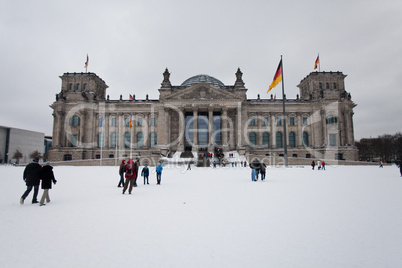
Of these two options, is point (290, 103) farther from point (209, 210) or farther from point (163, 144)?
point (209, 210)

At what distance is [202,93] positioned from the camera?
170 ft

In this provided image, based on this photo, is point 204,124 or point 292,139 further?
point 292,139

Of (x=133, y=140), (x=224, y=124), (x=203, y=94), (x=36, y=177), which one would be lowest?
(x=36, y=177)

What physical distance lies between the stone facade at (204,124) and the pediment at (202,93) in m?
2.20

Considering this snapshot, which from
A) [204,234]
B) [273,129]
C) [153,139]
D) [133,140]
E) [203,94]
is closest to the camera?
[204,234]

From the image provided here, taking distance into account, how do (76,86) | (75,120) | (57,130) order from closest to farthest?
(57,130)
(75,120)
(76,86)

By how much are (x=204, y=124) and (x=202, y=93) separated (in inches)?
335

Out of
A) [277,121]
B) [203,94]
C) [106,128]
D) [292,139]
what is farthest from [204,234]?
[292,139]

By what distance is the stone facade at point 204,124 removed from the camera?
54438 millimetres

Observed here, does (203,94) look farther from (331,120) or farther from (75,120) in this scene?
(75,120)

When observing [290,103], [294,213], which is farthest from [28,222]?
[290,103]

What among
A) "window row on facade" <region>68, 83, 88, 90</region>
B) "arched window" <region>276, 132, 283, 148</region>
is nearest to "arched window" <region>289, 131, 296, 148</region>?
"arched window" <region>276, 132, 283, 148</region>

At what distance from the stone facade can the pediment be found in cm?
220

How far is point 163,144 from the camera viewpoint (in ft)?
172
